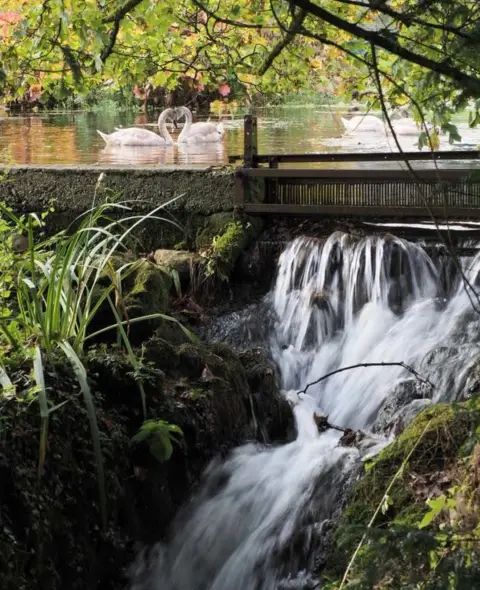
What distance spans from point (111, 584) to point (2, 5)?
435 cm

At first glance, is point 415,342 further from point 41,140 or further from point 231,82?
point 41,140

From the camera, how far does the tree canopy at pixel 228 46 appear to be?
8.62 feet

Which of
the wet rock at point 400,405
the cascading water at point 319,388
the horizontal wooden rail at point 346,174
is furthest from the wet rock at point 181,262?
the wet rock at point 400,405

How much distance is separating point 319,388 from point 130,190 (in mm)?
3301

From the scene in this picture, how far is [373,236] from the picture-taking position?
805cm

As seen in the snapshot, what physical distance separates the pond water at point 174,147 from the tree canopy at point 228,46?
3547 mm

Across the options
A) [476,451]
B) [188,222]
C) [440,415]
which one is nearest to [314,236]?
[188,222]

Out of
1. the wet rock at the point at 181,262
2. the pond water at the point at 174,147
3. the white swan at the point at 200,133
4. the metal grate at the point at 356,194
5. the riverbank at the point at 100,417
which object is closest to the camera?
the riverbank at the point at 100,417

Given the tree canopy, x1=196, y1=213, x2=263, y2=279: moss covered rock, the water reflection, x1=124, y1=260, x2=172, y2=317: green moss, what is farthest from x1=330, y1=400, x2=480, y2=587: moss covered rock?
the water reflection

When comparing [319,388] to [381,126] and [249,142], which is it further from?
[381,126]

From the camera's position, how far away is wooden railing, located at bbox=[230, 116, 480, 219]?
8.10 metres

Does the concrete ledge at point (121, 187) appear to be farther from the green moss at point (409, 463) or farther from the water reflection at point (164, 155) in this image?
the green moss at point (409, 463)

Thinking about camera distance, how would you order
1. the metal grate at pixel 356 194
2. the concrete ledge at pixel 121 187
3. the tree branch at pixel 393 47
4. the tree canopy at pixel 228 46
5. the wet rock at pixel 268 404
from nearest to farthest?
1. the tree branch at pixel 393 47
2. the tree canopy at pixel 228 46
3. the wet rock at pixel 268 404
4. the metal grate at pixel 356 194
5. the concrete ledge at pixel 121 187

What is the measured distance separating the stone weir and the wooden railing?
0.91 ft
